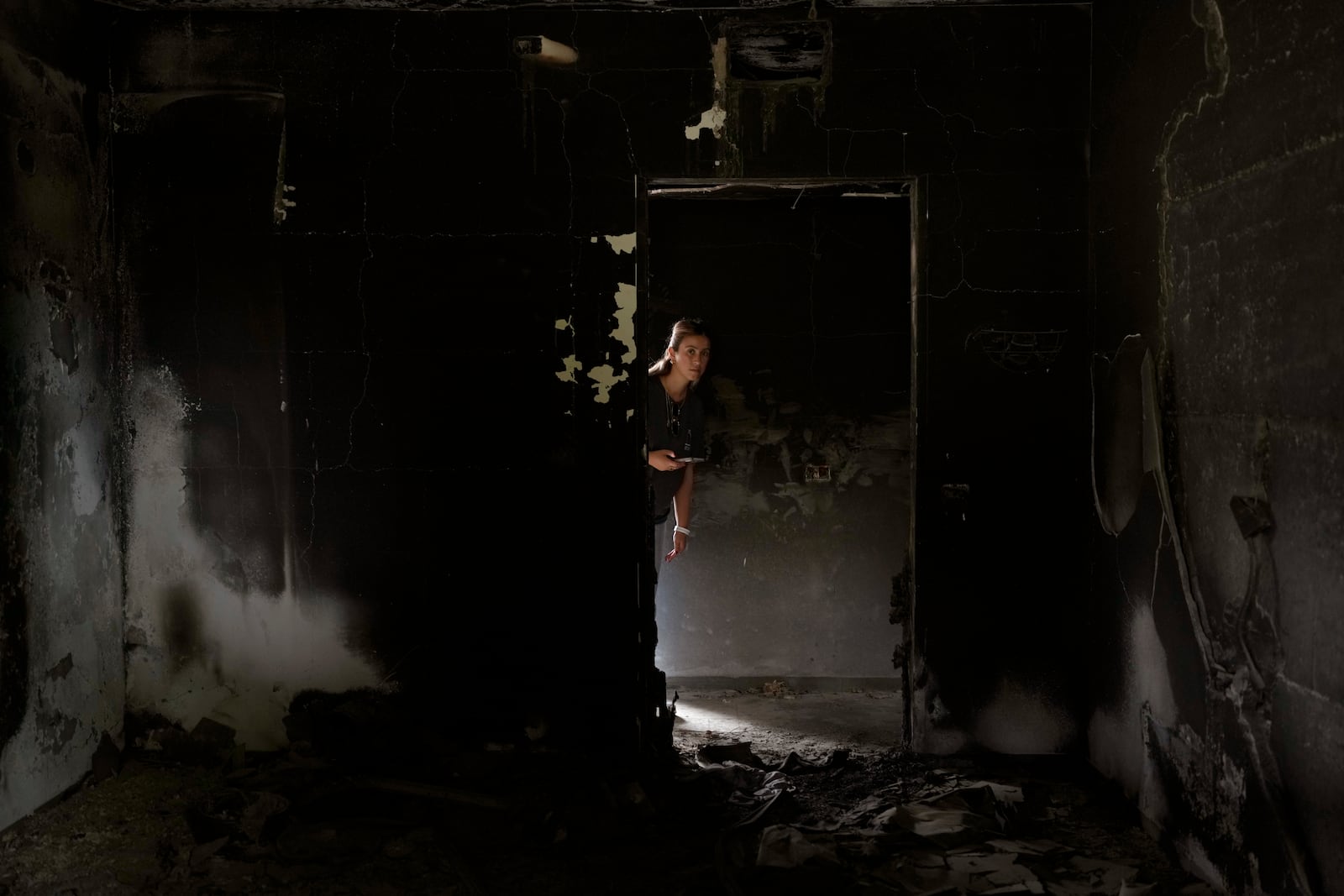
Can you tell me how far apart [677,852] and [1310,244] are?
7.23 feet

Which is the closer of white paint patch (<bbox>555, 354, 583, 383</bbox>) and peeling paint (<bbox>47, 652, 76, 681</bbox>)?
peeling paint (<bbox>47, 652, 76, 681</bbox>)

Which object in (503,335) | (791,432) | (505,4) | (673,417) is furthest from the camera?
(791,432)

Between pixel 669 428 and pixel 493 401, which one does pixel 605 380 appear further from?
pixel 669 428

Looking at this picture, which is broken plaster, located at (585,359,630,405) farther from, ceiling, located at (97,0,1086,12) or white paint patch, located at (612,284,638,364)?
ceiling, located at (97,0,1086,12)

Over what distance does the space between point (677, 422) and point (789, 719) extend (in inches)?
54.6

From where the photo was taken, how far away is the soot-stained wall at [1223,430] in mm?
2145

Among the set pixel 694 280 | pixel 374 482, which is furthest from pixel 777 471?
pixel 374 482

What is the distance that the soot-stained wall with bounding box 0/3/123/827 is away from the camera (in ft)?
9.77

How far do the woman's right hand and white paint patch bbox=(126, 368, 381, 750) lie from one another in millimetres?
1608

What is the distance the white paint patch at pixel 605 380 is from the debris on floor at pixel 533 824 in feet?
3.97

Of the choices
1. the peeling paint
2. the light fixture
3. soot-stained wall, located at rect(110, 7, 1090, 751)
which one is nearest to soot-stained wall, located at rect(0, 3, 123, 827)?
the peeling paint

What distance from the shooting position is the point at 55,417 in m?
3.17

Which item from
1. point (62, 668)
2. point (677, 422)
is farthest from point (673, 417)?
point (62, 668)

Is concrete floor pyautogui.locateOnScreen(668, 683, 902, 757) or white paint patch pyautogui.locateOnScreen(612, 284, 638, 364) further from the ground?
white paint patch pyautogui.locateOnScreen(612, 284, 638, 364)
